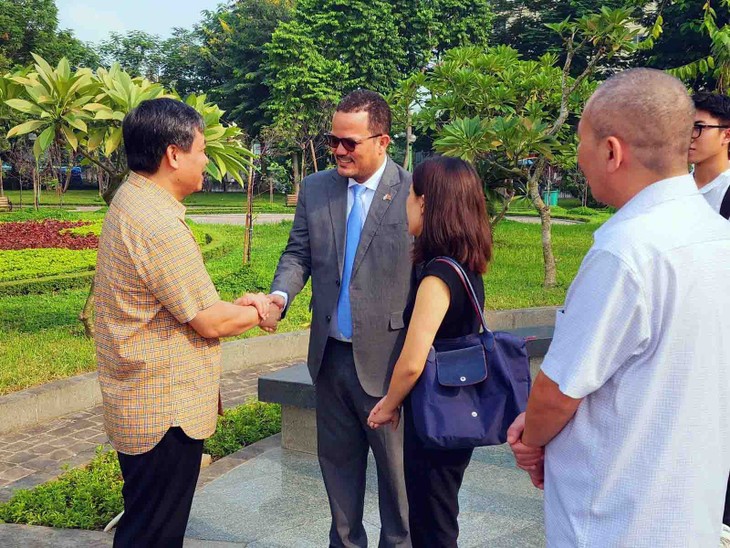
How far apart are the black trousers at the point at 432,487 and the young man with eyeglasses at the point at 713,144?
Result: 169 cm

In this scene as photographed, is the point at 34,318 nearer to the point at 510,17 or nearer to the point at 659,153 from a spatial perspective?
the point at 659,153

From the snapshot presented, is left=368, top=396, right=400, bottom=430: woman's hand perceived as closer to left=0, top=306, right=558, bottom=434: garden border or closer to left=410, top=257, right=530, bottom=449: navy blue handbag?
left=410, top=257, right=530, bottom=449: navy blue handbag

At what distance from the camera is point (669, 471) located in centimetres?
162

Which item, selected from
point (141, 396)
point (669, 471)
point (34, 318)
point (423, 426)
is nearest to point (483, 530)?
point (423, 426)

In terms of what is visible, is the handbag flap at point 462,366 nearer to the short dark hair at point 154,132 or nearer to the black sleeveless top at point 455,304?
the black sleeveless top at point 455,304

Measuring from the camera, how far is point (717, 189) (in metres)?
3.33

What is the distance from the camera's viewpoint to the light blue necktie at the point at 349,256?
3.22 metres

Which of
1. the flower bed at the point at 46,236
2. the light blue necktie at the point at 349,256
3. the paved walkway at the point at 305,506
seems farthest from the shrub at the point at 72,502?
the flower bed at the point at 46,236

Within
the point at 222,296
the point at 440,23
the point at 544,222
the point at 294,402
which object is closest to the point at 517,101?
the point at 544,222

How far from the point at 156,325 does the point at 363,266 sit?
3.22 ft

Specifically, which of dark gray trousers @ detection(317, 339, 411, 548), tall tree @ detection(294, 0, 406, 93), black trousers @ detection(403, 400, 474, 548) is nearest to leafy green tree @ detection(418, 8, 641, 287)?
dark gray trousers @ detection(317, 339, 411, 548)

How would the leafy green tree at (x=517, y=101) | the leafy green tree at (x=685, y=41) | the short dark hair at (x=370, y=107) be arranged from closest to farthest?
the short dark hair at (x=370, y=107) < the leafy green tree at (x=517, y=101) < the leafy green tree at (x=685, y=41)

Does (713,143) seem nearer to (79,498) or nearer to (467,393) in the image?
(467,393)

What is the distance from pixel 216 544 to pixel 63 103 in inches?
142
